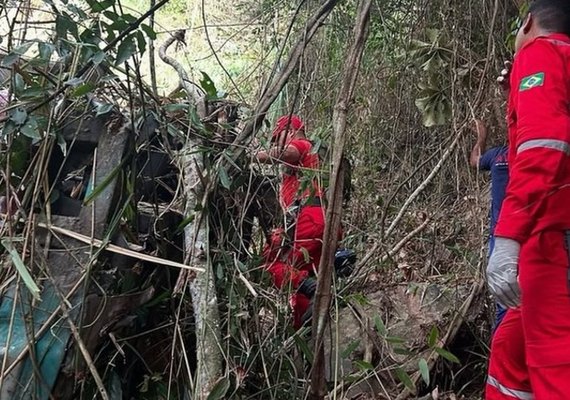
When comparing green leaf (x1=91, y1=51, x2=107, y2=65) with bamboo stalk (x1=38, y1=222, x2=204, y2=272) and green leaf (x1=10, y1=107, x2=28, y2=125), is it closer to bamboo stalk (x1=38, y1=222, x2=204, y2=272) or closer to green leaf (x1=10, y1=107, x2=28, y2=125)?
green leaf (x1=10, y1=107, x2=28, y2=125)

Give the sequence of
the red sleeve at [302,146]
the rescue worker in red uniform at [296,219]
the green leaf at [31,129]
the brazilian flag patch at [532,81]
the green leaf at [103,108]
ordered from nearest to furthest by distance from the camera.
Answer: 1. the brazilian flag patch at [532,81]
2. the green leaf at [31,129]
3. the green leaf at [103,108]
4. the rescue worker in red uniform at [296,219]
5. the red sleeve at [302,146]

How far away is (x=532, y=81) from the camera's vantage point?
194 cm

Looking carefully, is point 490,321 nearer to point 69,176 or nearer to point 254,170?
point 254,170

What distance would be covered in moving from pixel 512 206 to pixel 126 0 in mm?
6629

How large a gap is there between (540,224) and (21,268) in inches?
54.8

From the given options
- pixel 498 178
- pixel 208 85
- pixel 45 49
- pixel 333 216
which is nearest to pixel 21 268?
pixel 45 49

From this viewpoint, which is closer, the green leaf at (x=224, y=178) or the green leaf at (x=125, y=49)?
the green leaf at (x=125, y=49)

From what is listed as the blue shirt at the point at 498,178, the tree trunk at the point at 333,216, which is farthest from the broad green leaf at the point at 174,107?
the blue shirt at the point at 498,178

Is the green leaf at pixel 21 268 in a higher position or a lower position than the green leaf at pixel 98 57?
lower

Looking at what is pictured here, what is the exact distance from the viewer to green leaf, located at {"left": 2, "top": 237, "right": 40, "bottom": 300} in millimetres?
1807

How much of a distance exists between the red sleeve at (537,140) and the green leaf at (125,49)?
3.69ft

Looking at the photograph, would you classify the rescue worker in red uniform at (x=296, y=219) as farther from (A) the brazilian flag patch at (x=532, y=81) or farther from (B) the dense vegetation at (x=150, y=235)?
(A) the brazilian flag patch at (x=532, y=81)

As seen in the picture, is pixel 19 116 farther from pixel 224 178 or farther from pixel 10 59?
pixel 224 178

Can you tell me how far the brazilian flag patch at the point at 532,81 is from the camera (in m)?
1.92
